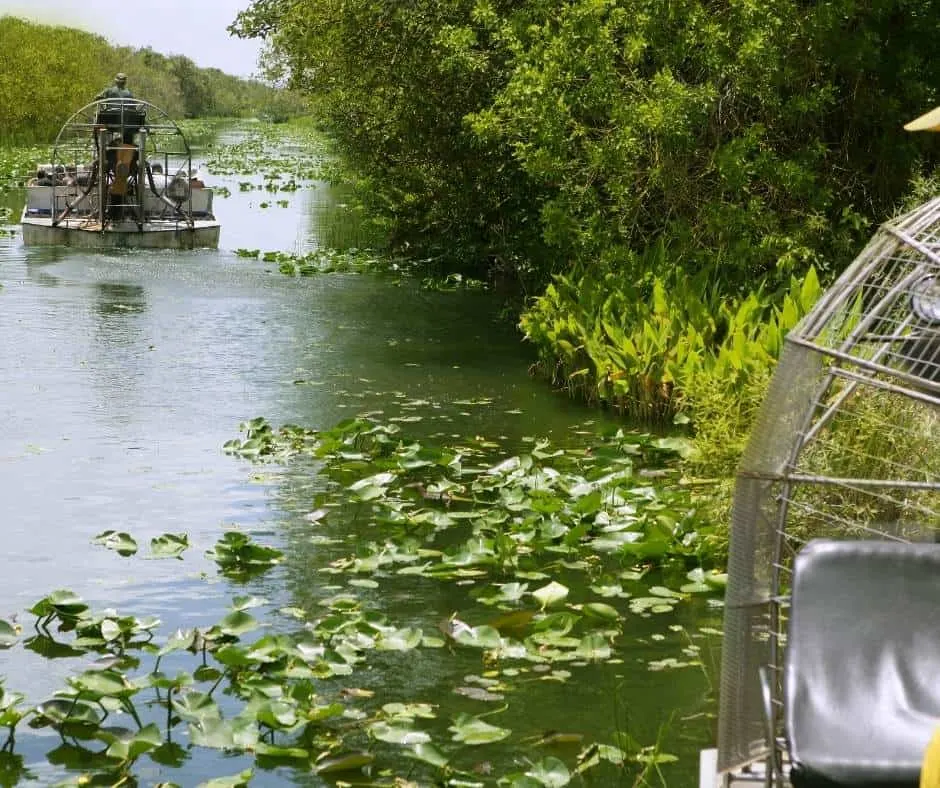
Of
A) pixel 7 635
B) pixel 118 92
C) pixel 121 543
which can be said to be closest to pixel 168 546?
pixel 121 543

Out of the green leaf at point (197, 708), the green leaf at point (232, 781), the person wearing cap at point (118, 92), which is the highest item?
the person wearing cap at point (118, 92)

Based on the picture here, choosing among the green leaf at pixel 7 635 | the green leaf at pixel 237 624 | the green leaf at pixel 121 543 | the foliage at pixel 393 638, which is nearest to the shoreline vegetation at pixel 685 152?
the foliage at pixel 393 638

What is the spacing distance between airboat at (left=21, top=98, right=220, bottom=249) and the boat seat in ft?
56.3

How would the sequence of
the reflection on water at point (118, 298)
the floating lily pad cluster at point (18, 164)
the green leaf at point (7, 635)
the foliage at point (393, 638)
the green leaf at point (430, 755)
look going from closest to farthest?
the green leaf at point (430, 755) → the foliage at point (393, 638) → the green leaf at point (7, 635) → the reflection on water at point (118, 298) → the floating lily pad cluster at point (18, 164)

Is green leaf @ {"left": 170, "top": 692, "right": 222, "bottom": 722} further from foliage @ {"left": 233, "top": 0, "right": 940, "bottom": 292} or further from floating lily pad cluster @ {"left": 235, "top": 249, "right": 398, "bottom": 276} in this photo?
floating lily pad cluster @ {"left": 235, "top": 249, "right": 398, "bottom": 276}

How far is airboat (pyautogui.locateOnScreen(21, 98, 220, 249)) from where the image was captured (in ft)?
70.1

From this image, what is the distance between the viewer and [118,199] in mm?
22422

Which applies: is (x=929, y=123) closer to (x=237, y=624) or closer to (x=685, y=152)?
(x=237, y=624)

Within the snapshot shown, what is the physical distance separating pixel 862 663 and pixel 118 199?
19499 mm

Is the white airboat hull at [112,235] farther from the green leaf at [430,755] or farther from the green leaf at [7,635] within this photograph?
the green leaf at [430,755]

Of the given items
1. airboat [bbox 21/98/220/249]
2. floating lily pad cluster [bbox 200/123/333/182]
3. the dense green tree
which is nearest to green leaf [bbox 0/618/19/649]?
the dense green tree

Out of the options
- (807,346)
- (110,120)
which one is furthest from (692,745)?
(110,120)

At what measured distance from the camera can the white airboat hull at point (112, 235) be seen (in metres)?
21.5

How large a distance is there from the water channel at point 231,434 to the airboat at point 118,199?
889 mm
